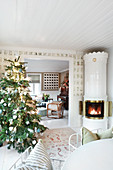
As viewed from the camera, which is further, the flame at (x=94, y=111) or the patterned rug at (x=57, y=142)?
the flame at (x=94, y=111)

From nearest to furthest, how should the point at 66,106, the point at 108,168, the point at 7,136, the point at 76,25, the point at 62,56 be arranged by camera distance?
the point at 108,168 < the point at 76,25 < the point at 7,136 < the point at 62,56 < the point at 66,106

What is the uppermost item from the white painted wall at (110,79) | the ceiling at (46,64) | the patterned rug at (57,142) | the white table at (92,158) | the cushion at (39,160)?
the ceiling at (46,64)

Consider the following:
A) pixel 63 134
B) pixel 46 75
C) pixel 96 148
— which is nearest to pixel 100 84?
pixel 63 134

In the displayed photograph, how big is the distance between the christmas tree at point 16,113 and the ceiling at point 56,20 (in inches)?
32.7

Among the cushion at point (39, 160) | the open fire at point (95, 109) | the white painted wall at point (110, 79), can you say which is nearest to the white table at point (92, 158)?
the cushion at point (39, 160)

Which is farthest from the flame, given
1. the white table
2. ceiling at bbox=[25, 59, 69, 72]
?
ceiling at bbox=[25, 59, 69, 72]

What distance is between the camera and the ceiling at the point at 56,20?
1853 mm

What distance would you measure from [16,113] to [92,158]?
6.32 feet

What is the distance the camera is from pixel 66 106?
7.07m

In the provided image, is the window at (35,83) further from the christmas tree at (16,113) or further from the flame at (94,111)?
the christmas tree at (16,113)

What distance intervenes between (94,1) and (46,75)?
764 centimetres

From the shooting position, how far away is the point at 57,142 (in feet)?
10.5

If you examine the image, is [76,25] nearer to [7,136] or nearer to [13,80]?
[13,80]

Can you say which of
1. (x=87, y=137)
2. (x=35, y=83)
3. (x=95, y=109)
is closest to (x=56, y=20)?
(x=87, y=137)
